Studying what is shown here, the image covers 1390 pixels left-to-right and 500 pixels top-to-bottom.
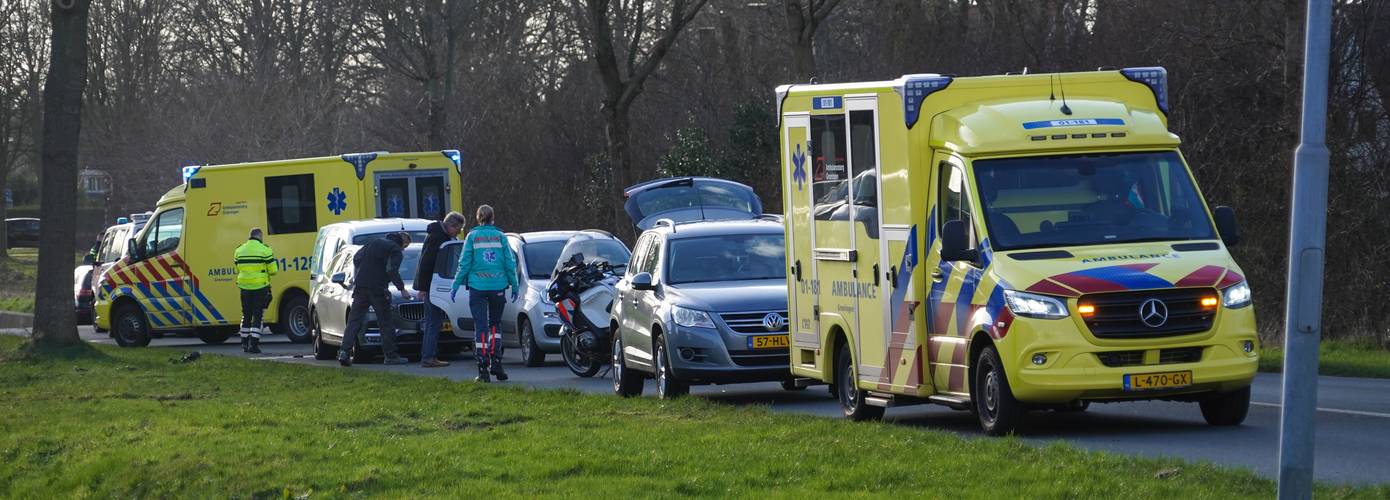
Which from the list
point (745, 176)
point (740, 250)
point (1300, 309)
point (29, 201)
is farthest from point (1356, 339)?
point (29, 201)

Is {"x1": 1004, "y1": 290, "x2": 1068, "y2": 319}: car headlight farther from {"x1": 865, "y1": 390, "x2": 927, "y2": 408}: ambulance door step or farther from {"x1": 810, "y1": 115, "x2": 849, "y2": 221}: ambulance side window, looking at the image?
{"x1": 810, "y1": 115, "x2": 849, "y2": 221}: ambulance side window

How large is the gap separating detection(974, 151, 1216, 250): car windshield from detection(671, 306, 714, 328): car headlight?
4.02 metres

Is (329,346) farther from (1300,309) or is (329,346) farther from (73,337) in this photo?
(1300,309)

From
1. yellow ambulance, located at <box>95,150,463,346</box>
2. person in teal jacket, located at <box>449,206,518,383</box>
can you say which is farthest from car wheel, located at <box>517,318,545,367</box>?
yellow ambulance, located at <box>95,150,463,346</box>

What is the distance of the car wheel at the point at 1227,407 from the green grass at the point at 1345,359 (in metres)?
4.70

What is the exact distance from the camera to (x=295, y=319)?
98.6 ft

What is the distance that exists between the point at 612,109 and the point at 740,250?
18.3 metres

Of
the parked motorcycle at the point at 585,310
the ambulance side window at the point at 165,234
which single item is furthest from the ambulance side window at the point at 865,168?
the ambulance side window at the point at 165,234

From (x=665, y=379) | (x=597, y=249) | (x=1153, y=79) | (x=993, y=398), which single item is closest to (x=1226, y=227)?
(x=1153, y=79)

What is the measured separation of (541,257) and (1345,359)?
9.48 meters

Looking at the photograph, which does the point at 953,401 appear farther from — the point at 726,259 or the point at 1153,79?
the point at 726,259

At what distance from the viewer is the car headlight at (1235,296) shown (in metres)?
11.9

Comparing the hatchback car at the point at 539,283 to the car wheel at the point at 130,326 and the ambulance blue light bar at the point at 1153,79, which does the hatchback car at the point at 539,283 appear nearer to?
the car wheel at the point at 130,326

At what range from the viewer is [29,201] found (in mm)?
99125
